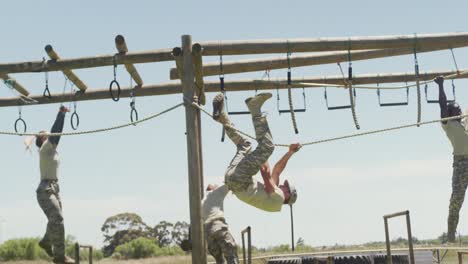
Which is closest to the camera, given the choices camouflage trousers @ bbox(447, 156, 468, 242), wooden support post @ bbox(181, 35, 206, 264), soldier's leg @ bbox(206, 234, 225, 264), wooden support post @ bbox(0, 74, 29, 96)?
wooden support post @ bbox(181, 35, 206, 264)

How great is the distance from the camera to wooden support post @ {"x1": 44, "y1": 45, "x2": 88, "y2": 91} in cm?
1017

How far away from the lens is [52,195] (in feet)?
36.7

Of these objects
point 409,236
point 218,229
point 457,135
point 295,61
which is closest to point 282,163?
point 218,229

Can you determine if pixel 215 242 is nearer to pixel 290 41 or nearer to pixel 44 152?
pixel 290 41

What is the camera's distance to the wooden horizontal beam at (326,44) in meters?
9.53

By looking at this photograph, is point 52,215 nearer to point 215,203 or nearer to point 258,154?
point 215,203

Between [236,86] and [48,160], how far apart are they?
3430mm

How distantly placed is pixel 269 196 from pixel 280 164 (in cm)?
50

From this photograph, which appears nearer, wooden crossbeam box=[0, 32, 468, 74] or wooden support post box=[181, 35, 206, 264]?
wooden support post box=[181, 35, 206, 264]

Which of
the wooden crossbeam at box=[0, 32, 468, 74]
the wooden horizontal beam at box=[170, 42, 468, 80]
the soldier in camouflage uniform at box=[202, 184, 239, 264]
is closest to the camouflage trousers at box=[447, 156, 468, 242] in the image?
the wooden horizontal beam at box=[170, 42, 468, 80]

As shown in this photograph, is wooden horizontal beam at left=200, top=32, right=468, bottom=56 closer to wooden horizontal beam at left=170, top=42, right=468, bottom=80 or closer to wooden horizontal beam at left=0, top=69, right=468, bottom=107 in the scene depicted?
wooden horizontal beam at left=170, top=42, right=468, bottom=80

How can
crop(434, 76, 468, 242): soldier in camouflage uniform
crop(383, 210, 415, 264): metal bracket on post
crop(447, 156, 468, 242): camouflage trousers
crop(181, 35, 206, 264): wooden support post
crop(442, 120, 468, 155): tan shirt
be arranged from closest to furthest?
crop(181, 35, 206, 264): wooden support post
crop(383, 210, 415, 264): metal bracket on post
crop(434, 76, 468, 242): soldier in camouflage uniform
crop(442, 120, 468, 155): tan shirt
crop(447, 156, 468, 242): camouflage trousers

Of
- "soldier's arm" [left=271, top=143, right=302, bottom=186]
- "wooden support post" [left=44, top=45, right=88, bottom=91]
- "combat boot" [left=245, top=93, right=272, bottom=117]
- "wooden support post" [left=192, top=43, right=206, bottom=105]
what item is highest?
"wooden support post" [left=44, top=45, right=88, bottom=91]

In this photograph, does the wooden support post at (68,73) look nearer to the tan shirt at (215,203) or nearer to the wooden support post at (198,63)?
the wooden support post at (198,63)
